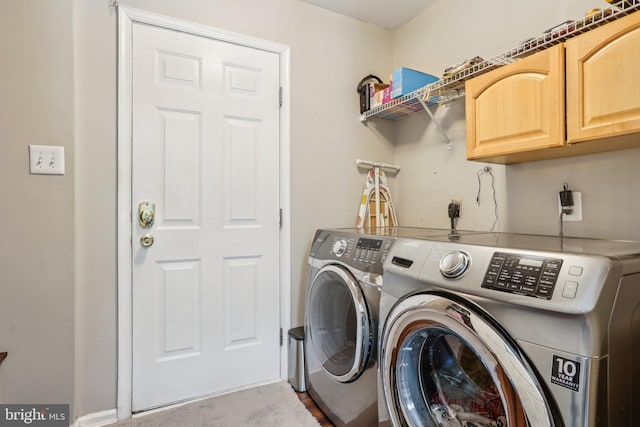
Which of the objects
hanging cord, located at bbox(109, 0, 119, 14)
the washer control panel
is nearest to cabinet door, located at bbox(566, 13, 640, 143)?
the washer control panel

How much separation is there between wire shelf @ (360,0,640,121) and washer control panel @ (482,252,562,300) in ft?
2.78

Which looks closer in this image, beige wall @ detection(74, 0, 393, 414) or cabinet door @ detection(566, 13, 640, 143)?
cabinet door @ detection(566, 13, 640, 143)

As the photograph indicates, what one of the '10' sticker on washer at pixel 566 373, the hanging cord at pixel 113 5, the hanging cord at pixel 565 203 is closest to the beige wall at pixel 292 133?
the hanging cord at pixel 113 5

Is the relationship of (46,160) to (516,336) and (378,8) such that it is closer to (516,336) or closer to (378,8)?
(516,336)

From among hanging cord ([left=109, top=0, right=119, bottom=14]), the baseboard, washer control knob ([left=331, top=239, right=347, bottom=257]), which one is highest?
hanging cord ([left=109, top=0, right=119, bottom=14])

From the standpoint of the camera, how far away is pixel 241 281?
6.53 feet

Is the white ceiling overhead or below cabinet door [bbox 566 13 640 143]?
overhead

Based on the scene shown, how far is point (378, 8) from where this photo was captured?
2236 millimetres

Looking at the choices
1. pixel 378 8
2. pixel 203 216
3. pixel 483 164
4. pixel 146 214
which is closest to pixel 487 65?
pixel 483 164

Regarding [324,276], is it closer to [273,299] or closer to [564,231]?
[273,299]

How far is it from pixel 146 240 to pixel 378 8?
205cm

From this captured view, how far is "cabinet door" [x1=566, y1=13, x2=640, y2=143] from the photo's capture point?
40.3 inches

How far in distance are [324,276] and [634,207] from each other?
1.33 metres
